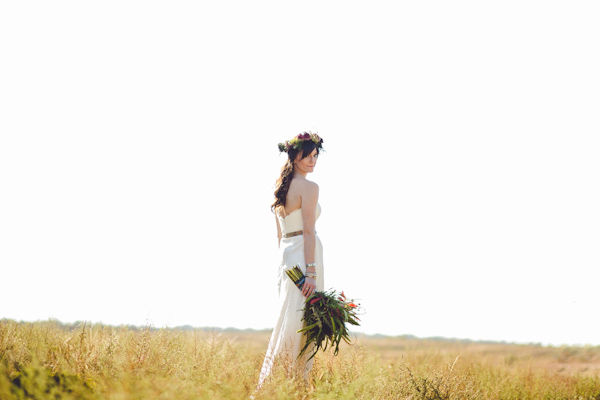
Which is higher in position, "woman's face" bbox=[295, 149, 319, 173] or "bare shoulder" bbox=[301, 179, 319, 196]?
"woman's face" bbox=[295, 149, 319, 173]

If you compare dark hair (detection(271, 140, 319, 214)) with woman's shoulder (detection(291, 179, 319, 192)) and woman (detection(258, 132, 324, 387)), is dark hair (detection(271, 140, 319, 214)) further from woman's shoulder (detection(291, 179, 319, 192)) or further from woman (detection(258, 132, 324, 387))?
woman's shoulder (detection(291, 179, 319, 192))

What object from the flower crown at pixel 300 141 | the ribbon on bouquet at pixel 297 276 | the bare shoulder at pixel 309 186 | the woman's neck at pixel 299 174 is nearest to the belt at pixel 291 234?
the ribbon on bouquet at pixel 297 276

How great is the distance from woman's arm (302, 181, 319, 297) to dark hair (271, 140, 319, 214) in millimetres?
276

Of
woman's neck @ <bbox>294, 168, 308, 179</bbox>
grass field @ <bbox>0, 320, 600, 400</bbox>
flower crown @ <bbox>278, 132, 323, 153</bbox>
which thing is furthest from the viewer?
flower crown @ <bbox>278, 132, 323, 153</bbox>

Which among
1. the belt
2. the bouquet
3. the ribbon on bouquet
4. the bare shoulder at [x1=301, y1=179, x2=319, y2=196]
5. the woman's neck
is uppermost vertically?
the woman's neck

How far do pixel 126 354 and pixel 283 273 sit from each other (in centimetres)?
197

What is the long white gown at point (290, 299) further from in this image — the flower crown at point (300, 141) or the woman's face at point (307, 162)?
the flower crown at point (300, 141)

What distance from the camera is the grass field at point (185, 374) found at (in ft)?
16.2

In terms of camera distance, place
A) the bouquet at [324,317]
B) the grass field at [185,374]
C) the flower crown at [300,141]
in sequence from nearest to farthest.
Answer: the grass field at [185,374]
the bouquet at [324,317]
the flower crown at [300,141]

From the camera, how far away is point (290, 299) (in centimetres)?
681

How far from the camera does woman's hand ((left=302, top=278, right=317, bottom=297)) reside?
664 cm

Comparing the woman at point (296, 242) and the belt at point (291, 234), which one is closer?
the woman at point (296, 242)

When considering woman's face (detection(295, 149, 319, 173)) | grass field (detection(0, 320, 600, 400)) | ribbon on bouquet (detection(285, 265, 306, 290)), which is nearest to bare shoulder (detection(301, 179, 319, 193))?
woman's face (detection(295, 149, 319, 173))

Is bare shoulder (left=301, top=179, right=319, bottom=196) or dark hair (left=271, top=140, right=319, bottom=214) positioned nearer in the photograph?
bare shoulder (left=301, top=179, right=319, bottom=196)
